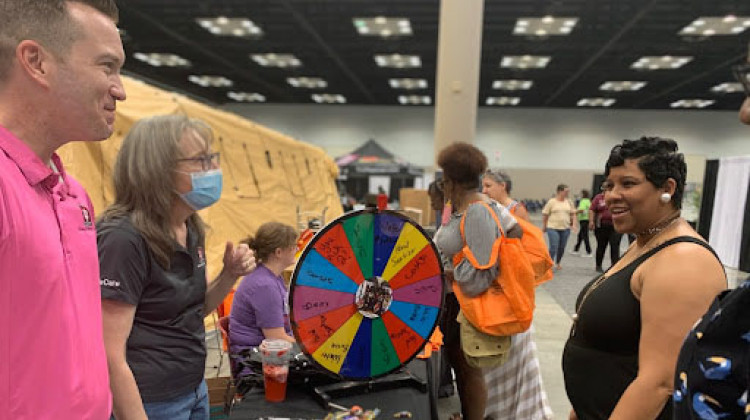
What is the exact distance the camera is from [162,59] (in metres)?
14.1

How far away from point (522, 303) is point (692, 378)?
1737 millimetres

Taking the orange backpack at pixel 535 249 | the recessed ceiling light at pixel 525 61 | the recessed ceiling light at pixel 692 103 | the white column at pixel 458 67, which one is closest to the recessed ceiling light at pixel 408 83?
the recessed ceiling light at pixel 525 61

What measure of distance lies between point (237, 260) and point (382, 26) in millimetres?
9994

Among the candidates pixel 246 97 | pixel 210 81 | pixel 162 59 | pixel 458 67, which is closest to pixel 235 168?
pixel 458 67

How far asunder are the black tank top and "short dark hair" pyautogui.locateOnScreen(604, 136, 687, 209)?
185 millimetres

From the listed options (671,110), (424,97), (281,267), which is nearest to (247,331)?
(281,267)

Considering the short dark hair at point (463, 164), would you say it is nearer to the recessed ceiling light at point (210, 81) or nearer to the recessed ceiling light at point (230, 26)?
the recessed ceiling light at point (230, 26)

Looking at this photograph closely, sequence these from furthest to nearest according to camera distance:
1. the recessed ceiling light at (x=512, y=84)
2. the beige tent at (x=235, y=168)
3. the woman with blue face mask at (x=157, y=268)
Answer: the recessed ceiling light at (x=512, y=84) < the beige tent at (x=235, y=168) < the woman with blue face mask at (x=157, y=268)

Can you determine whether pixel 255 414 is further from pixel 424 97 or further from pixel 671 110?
pixel 671 110

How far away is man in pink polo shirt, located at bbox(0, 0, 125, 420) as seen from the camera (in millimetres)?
687

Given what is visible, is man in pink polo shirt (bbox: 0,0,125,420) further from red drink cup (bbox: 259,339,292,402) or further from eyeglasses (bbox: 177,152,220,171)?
red drink cup (bbox: 259,339,292,402)

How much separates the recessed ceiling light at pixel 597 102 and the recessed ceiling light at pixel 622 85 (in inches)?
65.7

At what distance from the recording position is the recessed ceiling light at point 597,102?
18.1 meters

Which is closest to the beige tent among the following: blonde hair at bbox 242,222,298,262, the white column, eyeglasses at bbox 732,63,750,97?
blonde hair at bbox 242,222,298,262
